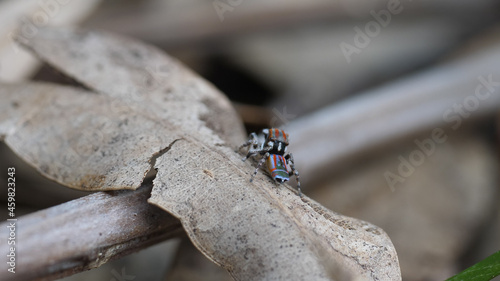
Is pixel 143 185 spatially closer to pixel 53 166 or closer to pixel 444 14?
pixel 53 166

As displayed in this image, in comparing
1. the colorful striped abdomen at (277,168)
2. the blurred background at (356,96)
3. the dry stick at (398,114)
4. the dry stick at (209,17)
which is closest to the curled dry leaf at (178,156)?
the colorful striped abdomen at (277,168)

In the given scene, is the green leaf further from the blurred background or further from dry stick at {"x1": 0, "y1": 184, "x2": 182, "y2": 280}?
dry stick at {"x1": 0, "y1": 184, "x2": 182, "y2": 280}

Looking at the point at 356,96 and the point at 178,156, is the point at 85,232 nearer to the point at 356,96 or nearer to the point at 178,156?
the point at 178,156

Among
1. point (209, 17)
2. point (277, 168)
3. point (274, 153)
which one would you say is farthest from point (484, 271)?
point (209, 17)

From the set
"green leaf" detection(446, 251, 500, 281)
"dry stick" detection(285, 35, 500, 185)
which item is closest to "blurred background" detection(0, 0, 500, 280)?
"dry stick" detection(285, 35, 500, 185)

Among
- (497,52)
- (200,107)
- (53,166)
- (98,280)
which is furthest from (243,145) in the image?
(497,52)

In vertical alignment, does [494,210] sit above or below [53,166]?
above
